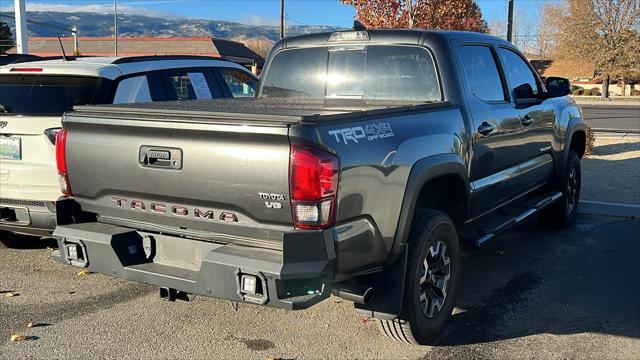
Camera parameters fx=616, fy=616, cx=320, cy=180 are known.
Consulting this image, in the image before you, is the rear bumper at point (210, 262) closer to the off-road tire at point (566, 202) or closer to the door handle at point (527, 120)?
the door handle at point (527, 120)

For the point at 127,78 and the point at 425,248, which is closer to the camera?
the point at 425,248

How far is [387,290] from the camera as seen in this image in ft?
11.7

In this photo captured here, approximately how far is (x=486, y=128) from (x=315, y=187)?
216cm

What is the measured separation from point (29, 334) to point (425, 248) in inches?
108

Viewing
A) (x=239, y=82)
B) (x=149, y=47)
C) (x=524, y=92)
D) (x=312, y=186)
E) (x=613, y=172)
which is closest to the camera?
(x=312, y=186)

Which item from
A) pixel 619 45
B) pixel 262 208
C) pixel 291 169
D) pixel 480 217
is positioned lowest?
pixel 480 217

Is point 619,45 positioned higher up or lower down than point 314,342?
higher up

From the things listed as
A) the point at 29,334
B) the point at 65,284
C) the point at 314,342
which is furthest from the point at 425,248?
the point at 65,284

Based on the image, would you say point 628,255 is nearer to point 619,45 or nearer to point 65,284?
point 65,284

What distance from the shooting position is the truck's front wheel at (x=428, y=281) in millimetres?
3709

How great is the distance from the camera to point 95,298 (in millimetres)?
4926

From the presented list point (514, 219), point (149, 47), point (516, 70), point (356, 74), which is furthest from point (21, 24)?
point (149, 47)

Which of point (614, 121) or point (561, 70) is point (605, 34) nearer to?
point (561, 70)

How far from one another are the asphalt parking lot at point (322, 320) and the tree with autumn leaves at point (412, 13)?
10020mm
